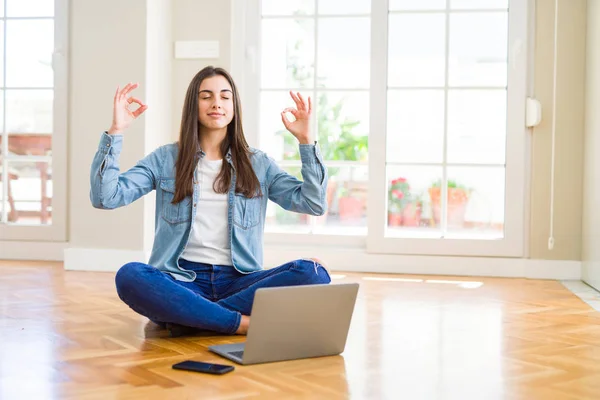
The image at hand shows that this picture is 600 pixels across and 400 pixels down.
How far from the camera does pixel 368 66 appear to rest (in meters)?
5.02

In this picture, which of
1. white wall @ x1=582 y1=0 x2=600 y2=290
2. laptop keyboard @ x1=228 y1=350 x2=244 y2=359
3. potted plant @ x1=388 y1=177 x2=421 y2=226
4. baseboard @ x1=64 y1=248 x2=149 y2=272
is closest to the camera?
laptop keyboard @ x1=228 y1=350 x2=244 y2=359

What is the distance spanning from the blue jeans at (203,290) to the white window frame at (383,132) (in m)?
2.11

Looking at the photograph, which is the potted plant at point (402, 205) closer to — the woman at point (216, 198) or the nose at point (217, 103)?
the woman at point (216, 198)

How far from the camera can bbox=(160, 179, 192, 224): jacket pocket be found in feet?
9.24

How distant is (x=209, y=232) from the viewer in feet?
9.32

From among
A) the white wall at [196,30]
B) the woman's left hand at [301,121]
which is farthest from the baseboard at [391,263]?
the woman's left hand at [301,121]

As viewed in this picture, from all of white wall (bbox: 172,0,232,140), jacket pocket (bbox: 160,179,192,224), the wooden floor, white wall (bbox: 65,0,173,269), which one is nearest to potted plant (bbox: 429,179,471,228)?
the wooden floor

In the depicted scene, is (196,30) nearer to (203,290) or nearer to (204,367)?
(203,290)

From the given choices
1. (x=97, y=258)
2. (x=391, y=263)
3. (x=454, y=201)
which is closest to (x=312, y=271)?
(x=391, y=263)

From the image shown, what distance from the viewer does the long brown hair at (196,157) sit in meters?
2.82

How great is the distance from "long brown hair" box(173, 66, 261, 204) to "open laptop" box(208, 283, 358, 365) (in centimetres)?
59

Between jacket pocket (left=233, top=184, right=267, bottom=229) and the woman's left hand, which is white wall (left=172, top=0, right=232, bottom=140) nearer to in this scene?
jacket pocket (left=233, top=184, right=267, bottom=229)

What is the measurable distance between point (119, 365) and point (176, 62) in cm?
298

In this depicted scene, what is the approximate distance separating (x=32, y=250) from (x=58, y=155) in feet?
2.04
